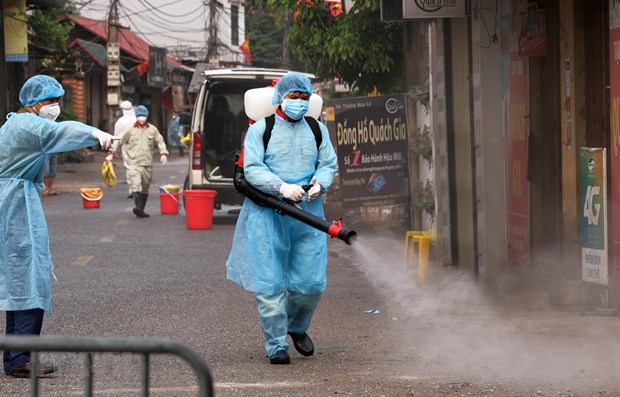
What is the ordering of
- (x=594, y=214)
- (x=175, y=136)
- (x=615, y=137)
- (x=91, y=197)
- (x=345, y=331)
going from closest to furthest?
(x=594, y=214) < (x=345, y=331) < (x=615, y=137) < (x=91, y=197) < (x=175, y=136)

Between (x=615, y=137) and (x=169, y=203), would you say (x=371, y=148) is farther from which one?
(x=169, y=203)

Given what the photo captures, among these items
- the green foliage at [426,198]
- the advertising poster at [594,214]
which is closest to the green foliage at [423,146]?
the green foliage at [426,198]

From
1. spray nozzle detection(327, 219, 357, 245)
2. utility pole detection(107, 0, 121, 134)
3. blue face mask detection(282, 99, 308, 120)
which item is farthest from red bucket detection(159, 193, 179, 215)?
utility pole detection(107, 0, 121, 134)

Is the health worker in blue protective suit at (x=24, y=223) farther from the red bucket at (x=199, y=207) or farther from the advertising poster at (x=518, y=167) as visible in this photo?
the red bucket at (x=199, y=207)

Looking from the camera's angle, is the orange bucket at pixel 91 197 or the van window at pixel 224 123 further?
the orange bucket at pixel 91 197

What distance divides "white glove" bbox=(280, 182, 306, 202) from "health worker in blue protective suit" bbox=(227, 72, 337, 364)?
32 mm

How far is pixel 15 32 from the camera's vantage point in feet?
101

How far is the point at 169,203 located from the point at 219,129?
1.77 metres

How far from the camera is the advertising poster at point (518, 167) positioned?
12.1 m

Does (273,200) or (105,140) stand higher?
(105,140)

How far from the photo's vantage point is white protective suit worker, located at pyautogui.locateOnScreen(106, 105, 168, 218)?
19.9 metres

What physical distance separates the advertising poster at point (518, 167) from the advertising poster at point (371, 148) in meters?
1.73

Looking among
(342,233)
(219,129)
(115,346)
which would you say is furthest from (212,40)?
(115,346)

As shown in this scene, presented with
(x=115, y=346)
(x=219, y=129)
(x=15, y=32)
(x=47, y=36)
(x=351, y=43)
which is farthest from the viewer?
(x=47, y=36)
